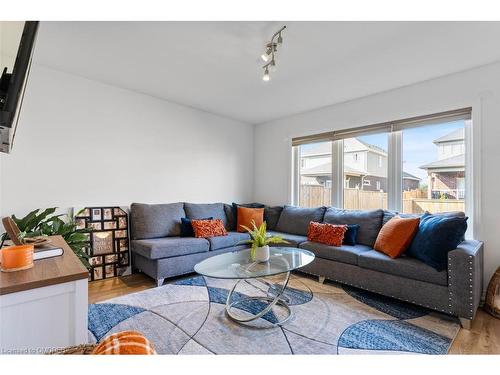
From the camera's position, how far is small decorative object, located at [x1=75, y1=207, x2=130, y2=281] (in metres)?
3.07

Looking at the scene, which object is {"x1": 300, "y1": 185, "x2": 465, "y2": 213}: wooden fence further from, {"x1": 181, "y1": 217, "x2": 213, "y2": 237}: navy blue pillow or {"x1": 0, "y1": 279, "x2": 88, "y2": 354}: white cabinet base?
{"x1": 0, "y1": 279, "x2": 88, "y2": 354}: white cabinet base

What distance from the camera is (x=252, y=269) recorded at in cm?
218

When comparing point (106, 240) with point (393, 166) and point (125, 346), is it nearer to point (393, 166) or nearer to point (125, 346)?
point (125, 346)

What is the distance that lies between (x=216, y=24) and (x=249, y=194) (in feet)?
11.1

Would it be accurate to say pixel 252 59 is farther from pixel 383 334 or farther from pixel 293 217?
pixel 383 334

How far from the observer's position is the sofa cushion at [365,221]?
314 cm

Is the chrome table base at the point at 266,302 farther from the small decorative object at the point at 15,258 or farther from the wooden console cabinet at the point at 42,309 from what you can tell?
the small decorative object at the point at 15,258

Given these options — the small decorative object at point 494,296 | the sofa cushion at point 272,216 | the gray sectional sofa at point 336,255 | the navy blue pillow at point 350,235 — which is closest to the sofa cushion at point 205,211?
the gray sectional sofa at point 336,255

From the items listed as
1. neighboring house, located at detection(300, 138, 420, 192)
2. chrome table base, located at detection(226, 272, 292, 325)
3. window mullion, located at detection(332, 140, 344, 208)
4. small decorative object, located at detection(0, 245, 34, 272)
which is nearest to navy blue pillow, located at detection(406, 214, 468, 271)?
neighboring house, located at detection(300, 138, 420, 192)

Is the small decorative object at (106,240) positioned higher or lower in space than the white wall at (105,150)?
lower

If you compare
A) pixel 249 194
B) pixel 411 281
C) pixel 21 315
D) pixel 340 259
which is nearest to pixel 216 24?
pixel 21 315

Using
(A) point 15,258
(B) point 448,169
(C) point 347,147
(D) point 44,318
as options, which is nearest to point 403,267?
(B) point 448,169

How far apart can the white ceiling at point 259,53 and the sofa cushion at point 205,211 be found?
1.64 m

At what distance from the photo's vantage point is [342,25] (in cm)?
202
